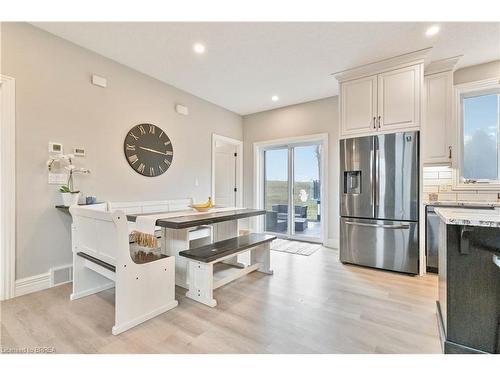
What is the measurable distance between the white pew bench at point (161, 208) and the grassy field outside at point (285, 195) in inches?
73.8

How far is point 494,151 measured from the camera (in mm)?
3172

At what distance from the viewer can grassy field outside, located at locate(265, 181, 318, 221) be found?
15.4 feet

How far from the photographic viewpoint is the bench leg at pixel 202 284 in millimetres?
2119

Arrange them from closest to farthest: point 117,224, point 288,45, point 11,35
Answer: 1. point 117,224
2. point 11,35
3. point 288,45

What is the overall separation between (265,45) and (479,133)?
10.5 feet

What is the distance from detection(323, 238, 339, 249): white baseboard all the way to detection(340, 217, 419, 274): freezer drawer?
2.95 ft

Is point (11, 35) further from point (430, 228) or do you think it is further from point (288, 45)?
point (430, 228)

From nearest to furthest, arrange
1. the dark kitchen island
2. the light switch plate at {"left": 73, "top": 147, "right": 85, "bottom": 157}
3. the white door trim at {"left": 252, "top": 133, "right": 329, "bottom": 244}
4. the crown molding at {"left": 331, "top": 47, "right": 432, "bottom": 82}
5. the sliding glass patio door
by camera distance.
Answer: the dark kitchen island
the light switch plate at {"left": 73, "top": 147, "right": 85, "bottom": 157}
the crown molding at {"left": 331, "top": 47, "right": 432, "bottom": 82}
the white door trim at {"left": 252, "top": 133, "right": 329, "bottom": 244}
the sliding glass patio door

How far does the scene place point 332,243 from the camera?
4.26 m

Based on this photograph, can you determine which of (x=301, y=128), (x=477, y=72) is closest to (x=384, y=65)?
(x=477, y=72)

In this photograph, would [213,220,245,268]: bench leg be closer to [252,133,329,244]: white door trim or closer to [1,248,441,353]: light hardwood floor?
[1,248,441,353]: light hardwood floor

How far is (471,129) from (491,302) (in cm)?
298

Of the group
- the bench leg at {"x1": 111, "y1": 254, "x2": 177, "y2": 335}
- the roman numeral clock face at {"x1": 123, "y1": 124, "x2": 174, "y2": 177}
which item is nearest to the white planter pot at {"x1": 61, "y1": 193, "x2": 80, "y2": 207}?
the roman numeral clock face at {"x1": 123, "y1": 124, "x2": 174, "y2": 177}
